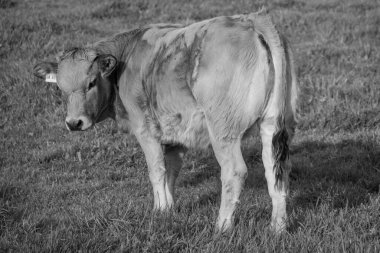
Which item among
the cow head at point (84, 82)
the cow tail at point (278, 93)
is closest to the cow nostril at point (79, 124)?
the cow head at point (84, 82)

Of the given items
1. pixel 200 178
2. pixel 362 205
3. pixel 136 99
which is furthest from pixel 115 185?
pixel 362 205

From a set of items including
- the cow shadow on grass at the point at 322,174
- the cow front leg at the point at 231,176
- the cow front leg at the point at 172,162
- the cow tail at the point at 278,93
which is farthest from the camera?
the cow front leg at the point at 172,162

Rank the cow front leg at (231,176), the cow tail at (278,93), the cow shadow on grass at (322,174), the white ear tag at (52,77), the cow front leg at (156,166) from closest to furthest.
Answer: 1. the cow tail at (278,93)
2. the cow front leg at (231,176)
3. the cow front leg at (156,166)
4. the cow shadow on grass at (322,174)
5. the white ear tag at (52,77)

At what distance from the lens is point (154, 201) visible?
5566 mm

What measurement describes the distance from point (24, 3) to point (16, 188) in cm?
880

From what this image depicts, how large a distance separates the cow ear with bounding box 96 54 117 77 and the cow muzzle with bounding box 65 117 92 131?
0.44m

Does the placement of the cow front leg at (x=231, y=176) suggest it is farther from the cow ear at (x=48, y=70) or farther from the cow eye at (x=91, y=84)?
the cow ear at (x=48, y=70)

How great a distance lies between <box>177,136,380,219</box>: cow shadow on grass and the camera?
5590mm

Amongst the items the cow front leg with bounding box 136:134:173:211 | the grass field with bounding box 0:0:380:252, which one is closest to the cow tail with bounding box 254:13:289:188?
the grass field with bounding box 0:0:380:252

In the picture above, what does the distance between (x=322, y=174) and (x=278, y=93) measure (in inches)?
81.9

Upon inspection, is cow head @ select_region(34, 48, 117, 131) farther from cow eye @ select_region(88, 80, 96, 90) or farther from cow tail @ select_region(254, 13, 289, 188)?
cow tail @ select_region(254, 13, 289, 188)

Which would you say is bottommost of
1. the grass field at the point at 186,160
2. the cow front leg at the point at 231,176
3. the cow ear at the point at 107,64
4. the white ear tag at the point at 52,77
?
the grass field at the point at 186,160

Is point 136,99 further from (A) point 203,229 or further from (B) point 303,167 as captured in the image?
Answer: (B) point 303,167

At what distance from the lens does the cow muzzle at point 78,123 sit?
→ 5.30m
